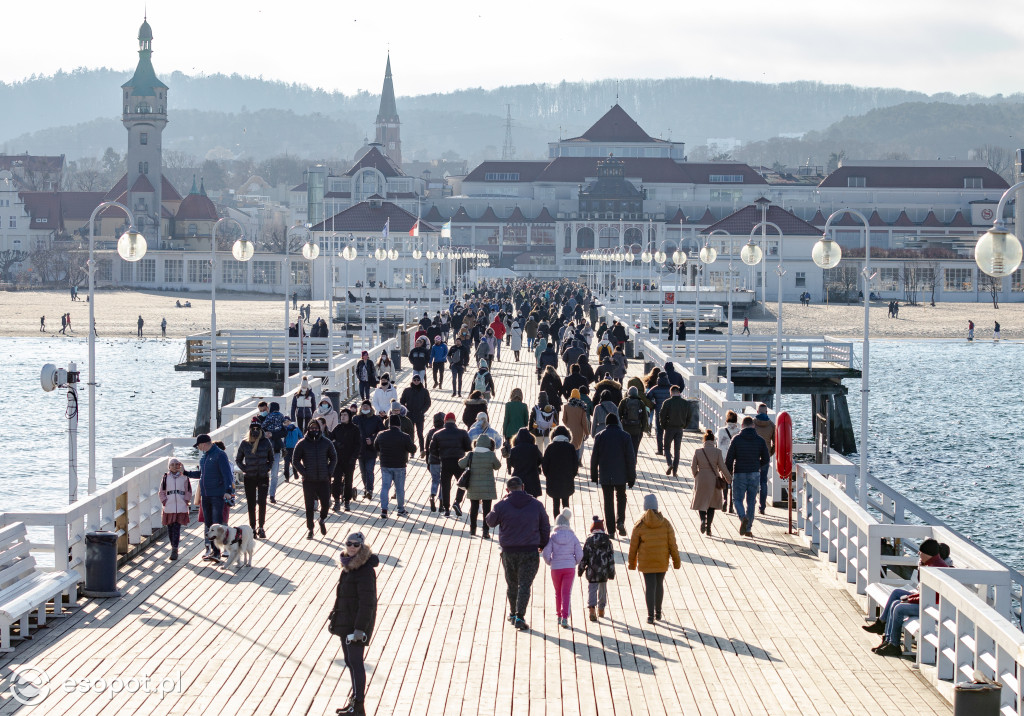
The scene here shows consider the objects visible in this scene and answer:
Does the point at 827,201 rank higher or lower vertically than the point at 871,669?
higher

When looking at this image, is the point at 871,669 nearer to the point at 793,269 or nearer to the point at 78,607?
the point at 78,607

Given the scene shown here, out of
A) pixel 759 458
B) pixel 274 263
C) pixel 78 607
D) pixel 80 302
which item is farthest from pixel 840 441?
pixel 274 263

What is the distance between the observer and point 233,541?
1444 centimetres

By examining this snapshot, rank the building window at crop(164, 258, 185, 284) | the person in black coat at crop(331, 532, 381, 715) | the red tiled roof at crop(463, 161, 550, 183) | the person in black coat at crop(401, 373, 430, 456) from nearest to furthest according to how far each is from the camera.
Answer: the person in black coat at crop(331, 532, 381, 715) → the person in black coat at crop(401, 373, 430, 456) → the building window at crop(164, 258, 185, 284) → the red tiled roof at crop(463, 161, 550, 183)

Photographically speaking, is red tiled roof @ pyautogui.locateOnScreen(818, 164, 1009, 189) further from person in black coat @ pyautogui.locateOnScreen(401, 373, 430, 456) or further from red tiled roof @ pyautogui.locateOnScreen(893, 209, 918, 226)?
person in black coat @ pyautogui.locateOnScreen(401, 373, 430, 456)

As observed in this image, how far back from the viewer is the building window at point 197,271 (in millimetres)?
116438

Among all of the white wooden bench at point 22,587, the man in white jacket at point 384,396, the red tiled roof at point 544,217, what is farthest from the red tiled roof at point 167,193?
the white wooden bench at point 22,587

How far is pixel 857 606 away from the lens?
13.4m

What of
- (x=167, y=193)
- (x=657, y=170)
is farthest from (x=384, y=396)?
(x=167, y=193)

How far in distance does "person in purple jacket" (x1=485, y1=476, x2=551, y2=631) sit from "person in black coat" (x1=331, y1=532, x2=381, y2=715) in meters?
2.38

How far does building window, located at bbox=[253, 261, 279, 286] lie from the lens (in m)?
117

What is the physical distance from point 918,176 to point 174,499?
127829 mm

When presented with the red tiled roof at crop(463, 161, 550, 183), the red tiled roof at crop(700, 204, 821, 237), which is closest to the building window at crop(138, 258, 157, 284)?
the red tiled roof at crop(463, 161, 550, 183)

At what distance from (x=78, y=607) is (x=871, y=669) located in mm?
7298
